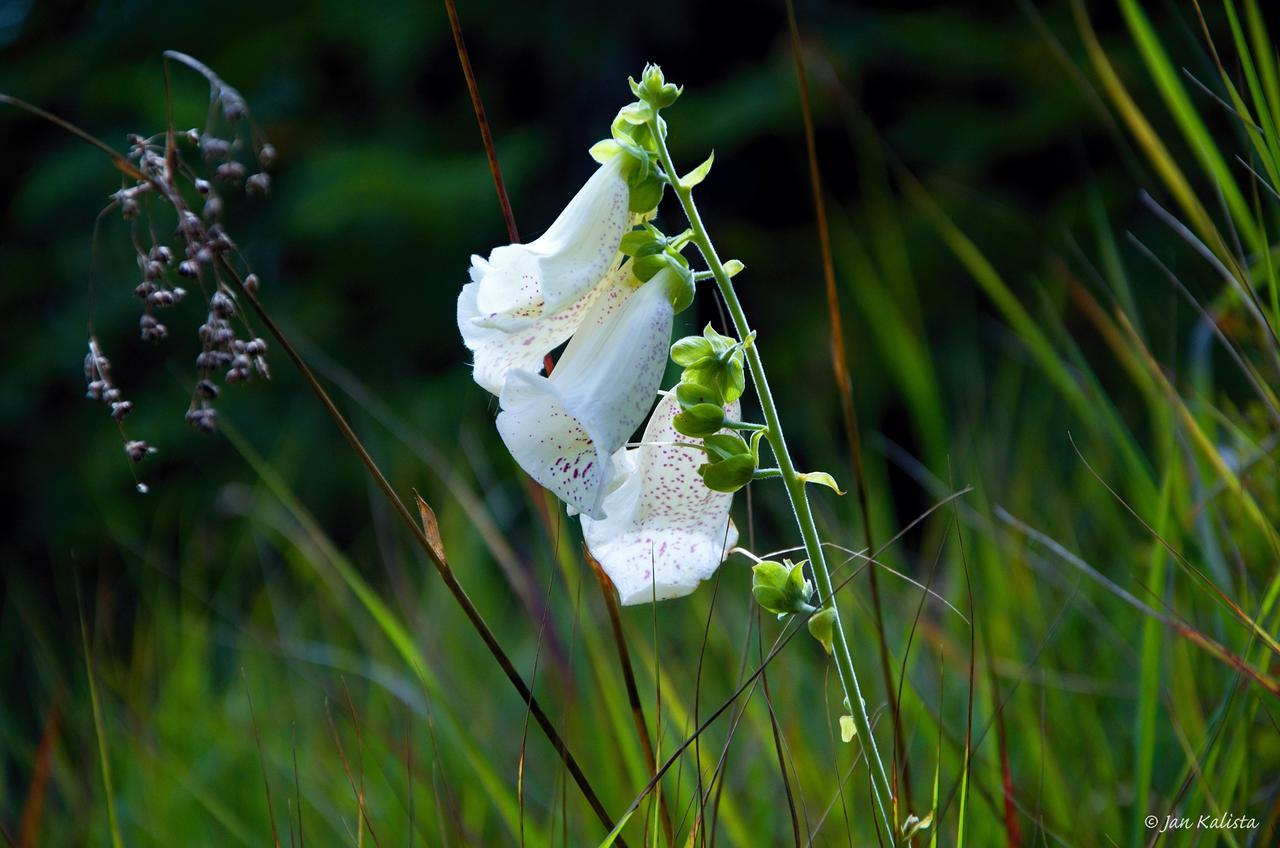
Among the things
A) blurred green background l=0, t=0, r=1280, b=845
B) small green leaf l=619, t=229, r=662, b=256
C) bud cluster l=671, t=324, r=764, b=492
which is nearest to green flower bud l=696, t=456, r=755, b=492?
bud cluster l=671, t=324, r=764, b=492

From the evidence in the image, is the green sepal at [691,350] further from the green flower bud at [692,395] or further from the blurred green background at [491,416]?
the blurred green background at [491,416]

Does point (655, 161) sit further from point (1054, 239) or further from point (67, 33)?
point (67, 33)

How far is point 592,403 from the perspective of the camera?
0.63m

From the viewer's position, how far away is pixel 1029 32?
9.57 feet

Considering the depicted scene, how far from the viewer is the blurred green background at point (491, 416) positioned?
4.08ft

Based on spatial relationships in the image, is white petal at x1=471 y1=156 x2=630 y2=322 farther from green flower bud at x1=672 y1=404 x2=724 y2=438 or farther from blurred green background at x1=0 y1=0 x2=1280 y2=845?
blurred green background at x1=0 y1=0 x2=1280 y2=845

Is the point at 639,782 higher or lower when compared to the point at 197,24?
lower

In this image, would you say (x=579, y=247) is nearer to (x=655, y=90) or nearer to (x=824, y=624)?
(x=655, y=90)

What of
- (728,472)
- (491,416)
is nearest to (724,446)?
(728,472)

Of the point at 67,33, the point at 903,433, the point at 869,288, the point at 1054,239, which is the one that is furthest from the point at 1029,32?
the point at 67,33

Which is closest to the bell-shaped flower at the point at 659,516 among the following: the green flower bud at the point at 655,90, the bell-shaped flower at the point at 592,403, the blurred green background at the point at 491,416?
the bell-shaped flower at the point at 592,403

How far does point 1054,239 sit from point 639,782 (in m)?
2.16

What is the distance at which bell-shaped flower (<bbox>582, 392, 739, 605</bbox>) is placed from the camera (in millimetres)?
695

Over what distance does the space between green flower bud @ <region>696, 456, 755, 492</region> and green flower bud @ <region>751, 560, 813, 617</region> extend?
0.18ft
